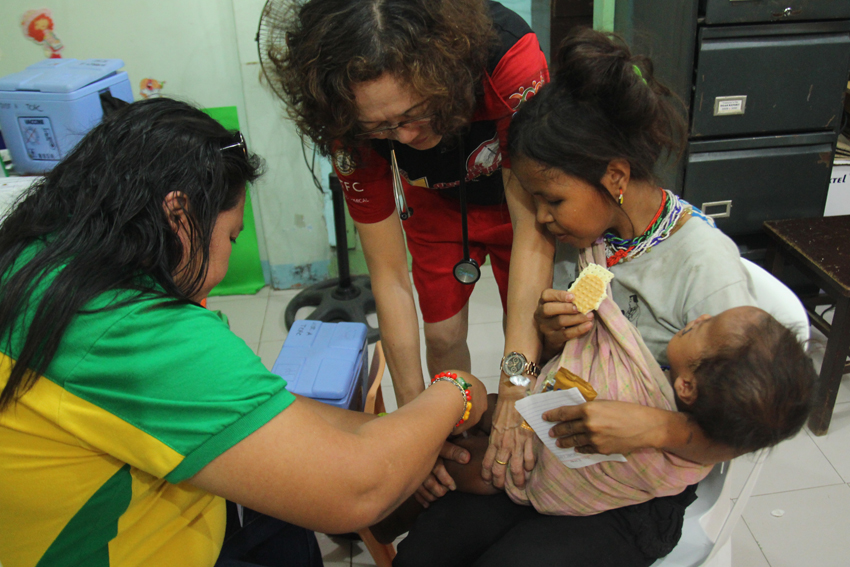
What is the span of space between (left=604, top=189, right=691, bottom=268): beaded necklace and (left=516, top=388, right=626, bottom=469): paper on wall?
383mm

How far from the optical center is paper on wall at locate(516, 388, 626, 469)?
3.44 feet

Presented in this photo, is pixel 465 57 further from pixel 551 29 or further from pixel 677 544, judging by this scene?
pixel 551 29

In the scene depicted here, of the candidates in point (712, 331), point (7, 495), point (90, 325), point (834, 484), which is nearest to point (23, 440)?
point (7, 495)

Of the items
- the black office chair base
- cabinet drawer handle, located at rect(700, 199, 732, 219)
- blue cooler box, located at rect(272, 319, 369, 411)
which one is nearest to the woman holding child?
blue cooler box, located at rect(272, 319, 369, 411)

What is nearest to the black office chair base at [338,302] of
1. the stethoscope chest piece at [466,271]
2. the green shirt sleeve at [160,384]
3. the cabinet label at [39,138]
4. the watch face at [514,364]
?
the cabinet label at [39,138]

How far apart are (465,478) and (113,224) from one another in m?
0.82

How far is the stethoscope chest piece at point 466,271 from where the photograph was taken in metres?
1.55

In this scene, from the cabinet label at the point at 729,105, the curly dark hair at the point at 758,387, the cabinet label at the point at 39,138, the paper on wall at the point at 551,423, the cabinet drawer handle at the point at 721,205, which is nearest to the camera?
the curly dark hair at the point at 758,387

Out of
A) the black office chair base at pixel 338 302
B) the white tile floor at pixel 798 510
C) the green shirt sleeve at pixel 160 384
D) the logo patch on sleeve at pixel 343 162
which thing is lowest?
the white tile floor at pixel 798 510

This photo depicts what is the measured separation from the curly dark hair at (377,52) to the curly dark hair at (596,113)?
0.16 meters

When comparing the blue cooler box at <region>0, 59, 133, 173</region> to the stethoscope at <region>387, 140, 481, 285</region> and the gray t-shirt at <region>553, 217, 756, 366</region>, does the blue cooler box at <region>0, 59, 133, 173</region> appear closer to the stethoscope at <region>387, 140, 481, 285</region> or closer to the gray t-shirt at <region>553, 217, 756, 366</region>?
the stethoscope at <region>387, 140, 481, 285</region>

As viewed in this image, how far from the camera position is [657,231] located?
4.04 feet

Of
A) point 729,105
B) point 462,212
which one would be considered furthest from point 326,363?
point 729,105

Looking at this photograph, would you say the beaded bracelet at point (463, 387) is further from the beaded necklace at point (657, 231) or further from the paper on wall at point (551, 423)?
the beaded necklace at point (657, 231)
